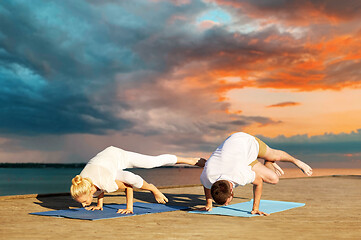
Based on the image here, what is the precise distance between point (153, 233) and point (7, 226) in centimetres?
167

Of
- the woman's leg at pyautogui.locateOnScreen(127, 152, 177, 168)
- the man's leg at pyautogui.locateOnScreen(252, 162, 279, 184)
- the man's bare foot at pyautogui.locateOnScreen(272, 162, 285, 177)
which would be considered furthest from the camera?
A: the man's bare foot at pyautogui.locateOnScreen(272, 162, 285, 177)

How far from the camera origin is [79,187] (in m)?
4.92

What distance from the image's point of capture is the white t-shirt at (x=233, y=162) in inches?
195

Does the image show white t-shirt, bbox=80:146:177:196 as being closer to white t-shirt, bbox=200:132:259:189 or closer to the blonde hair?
the blonde hair

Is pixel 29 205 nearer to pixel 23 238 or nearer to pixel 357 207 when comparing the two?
pixel 23 238

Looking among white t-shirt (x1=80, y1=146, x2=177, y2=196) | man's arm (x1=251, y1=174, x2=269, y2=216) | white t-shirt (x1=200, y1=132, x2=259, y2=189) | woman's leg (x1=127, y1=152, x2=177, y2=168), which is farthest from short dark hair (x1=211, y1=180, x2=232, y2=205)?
woman's leg (x1=127, y1=152, x2=177, y2=168)

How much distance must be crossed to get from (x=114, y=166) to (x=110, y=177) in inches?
8.3

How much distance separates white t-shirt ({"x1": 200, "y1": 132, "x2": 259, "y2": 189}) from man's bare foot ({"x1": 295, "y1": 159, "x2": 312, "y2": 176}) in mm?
686

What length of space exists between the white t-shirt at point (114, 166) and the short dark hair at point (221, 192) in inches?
41.1

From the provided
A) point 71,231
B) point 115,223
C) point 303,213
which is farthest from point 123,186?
point 303,213

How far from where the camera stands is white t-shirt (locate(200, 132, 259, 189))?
16.2 ft

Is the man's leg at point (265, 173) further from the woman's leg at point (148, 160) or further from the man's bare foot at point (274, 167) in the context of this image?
the woman's leg at point (148, 160)

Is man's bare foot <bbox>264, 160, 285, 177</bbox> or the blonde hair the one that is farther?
man's bare foot <bbox>264, 160, 285, 177</bbox>

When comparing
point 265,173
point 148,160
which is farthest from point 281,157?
point 148,160
